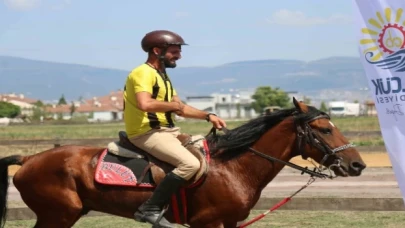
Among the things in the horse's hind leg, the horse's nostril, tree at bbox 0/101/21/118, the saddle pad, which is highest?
the horse's nostril

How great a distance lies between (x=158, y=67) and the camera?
796 cm

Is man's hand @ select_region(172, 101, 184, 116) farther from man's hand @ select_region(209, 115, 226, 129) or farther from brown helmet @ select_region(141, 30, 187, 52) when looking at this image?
brown helmet @ select_region(141, 30, 187, 52)

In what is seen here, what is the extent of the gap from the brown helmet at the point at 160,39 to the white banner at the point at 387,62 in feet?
5.92

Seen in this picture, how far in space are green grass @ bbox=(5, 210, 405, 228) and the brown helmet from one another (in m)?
4.64

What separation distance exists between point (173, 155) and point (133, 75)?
89 centimetres

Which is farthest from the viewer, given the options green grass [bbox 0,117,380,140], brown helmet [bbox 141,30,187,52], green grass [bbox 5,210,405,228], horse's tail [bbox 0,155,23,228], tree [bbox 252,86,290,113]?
tree [bbox 252,86,290,113]

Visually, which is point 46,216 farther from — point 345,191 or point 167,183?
point 345,191

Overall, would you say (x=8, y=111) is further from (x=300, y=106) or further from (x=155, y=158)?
(x=300, y=106)

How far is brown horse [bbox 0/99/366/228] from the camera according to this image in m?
7.75

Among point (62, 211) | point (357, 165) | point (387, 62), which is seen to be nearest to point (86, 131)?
point (62, 211)

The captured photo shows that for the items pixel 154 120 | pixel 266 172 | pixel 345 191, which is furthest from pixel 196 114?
pixel 345 191

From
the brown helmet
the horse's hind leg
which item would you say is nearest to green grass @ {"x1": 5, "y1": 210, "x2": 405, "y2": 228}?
the horse's hind leg

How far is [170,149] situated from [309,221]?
16.1ft

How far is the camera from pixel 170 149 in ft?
25.5
